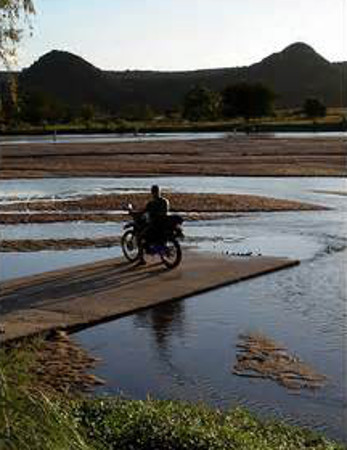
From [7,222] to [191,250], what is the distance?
8.04m

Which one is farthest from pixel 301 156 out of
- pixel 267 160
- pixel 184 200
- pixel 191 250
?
pixel 191 250

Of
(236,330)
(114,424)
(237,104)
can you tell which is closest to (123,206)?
(236,330)

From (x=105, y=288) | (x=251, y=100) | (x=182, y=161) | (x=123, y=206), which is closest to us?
(x=105, y=288)

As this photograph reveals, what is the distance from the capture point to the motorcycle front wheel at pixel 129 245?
669 inches

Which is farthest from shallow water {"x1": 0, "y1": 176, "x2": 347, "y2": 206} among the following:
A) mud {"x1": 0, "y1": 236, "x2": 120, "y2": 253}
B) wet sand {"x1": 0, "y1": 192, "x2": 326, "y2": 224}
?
mud {"x1": 0, "y1": 236, "x2": 120, "y2": 253}

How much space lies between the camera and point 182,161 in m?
54.8

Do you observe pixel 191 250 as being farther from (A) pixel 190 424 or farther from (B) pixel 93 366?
(A) pixel 190 424

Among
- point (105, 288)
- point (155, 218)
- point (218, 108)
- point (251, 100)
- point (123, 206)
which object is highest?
point (251, 100)

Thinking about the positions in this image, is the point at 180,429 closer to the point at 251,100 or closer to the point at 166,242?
the point at 166,242

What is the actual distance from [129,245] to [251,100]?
136 m

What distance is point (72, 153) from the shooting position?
219 ft

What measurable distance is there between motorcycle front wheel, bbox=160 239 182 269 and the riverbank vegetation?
24.6 ft

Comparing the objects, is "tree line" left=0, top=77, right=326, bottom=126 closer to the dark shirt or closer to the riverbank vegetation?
the dark shirt

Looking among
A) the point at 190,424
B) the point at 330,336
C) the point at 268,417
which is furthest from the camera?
the point at 330,336
